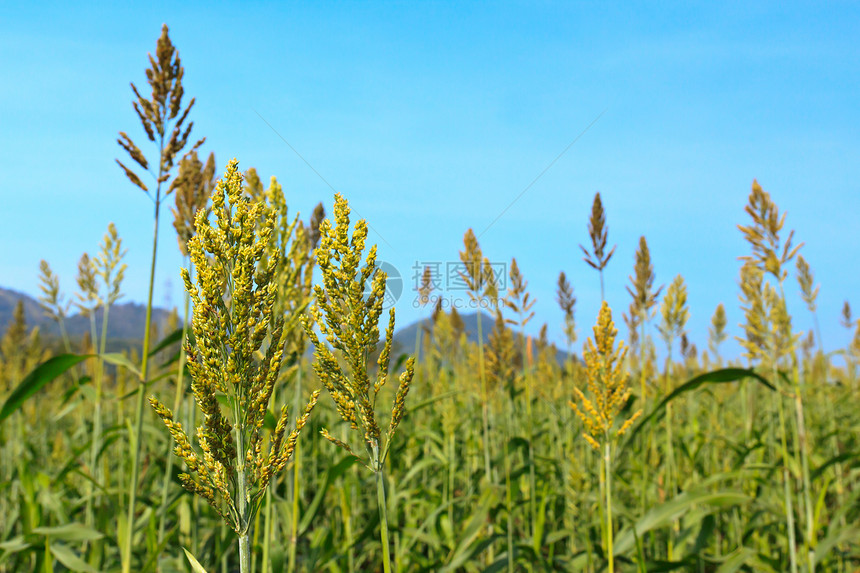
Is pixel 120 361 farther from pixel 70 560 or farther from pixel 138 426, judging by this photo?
pixel 70 560

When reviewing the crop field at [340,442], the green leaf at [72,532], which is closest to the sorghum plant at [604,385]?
the crop field at [340,442]

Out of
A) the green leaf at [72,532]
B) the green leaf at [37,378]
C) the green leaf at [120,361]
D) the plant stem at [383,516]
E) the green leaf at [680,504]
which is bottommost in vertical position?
the green leaf at [72,532]

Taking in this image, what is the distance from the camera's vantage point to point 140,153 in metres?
3.25

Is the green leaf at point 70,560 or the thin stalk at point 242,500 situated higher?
the thin stalk at point 242,500

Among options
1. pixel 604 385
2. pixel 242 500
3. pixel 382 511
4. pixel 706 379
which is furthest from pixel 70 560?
pixel 706 379

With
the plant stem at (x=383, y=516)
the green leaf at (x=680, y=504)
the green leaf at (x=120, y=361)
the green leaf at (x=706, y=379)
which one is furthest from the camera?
the green leaf at (x=680, y=504)

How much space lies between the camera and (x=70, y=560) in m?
3.52

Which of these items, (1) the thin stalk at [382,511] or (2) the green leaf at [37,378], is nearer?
(1) the thin stalk at [382,511]

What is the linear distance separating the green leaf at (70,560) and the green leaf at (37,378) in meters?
1.14

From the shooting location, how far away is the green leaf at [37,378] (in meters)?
A: 2.78

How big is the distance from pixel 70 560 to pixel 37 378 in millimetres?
1344

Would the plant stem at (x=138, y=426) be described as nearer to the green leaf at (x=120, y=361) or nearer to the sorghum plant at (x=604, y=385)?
the green leaf at (x=120, y=361)

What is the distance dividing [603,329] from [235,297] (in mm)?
2158

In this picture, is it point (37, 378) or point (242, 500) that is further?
point (37, 378)
